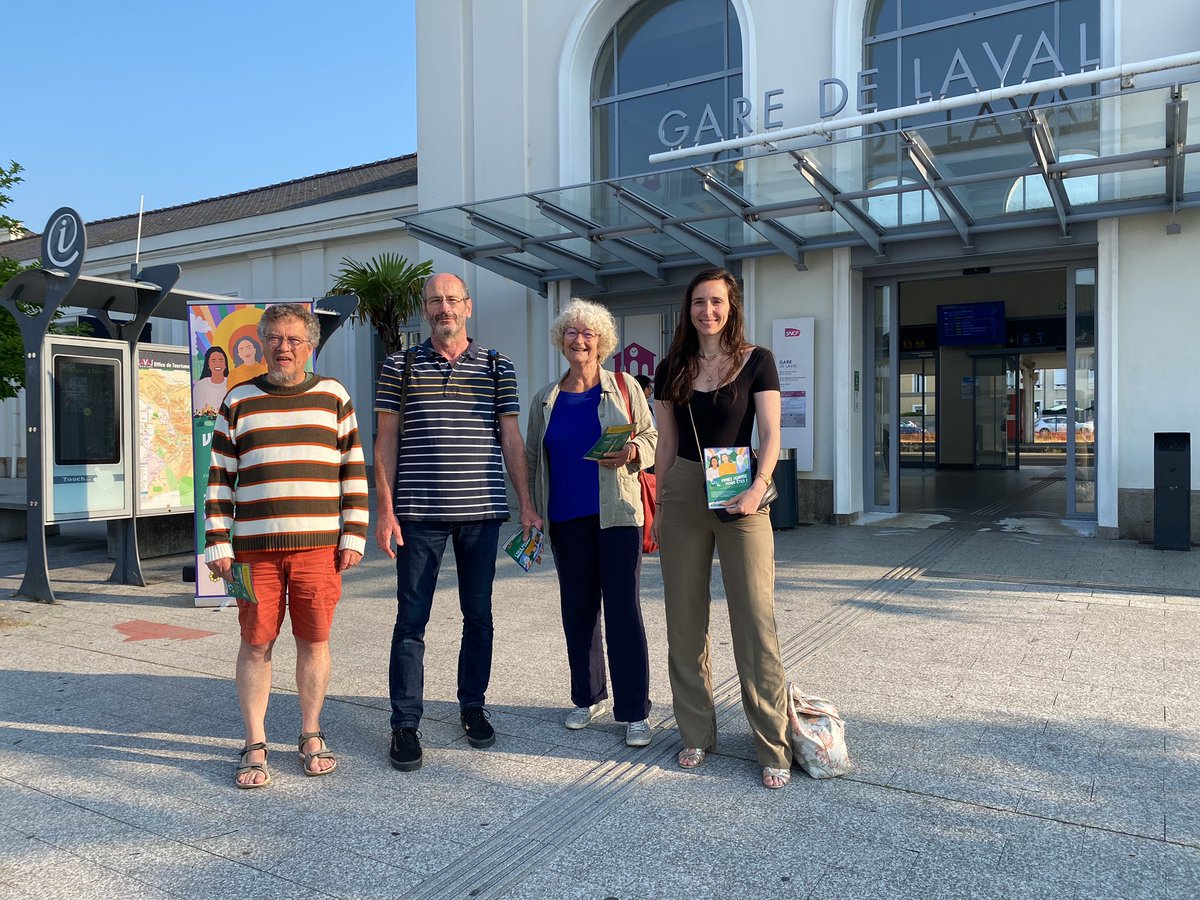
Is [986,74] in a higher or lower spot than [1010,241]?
higher

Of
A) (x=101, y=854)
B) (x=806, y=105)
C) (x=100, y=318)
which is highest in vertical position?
(x=806, y=105)

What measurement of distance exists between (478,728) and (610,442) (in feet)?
4.37

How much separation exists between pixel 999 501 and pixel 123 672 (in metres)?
12.2

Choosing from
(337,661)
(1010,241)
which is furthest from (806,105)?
(337,661)

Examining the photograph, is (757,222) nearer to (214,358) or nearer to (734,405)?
(214,358)

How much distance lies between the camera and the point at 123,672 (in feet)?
16.5

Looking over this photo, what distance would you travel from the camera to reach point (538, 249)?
1186cm

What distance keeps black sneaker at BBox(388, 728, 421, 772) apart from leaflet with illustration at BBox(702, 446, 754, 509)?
1.51m

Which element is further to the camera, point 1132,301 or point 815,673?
point 1132,301

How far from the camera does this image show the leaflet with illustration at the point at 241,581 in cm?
338

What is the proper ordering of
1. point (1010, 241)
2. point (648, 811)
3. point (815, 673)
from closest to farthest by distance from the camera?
point (648, 811) → point (815, 673) → point (1010, 241)

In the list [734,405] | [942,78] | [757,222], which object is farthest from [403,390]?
[942,78]

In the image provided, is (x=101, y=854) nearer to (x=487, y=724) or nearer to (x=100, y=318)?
(x=487, y=724)

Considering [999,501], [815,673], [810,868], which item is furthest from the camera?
[999,501]
